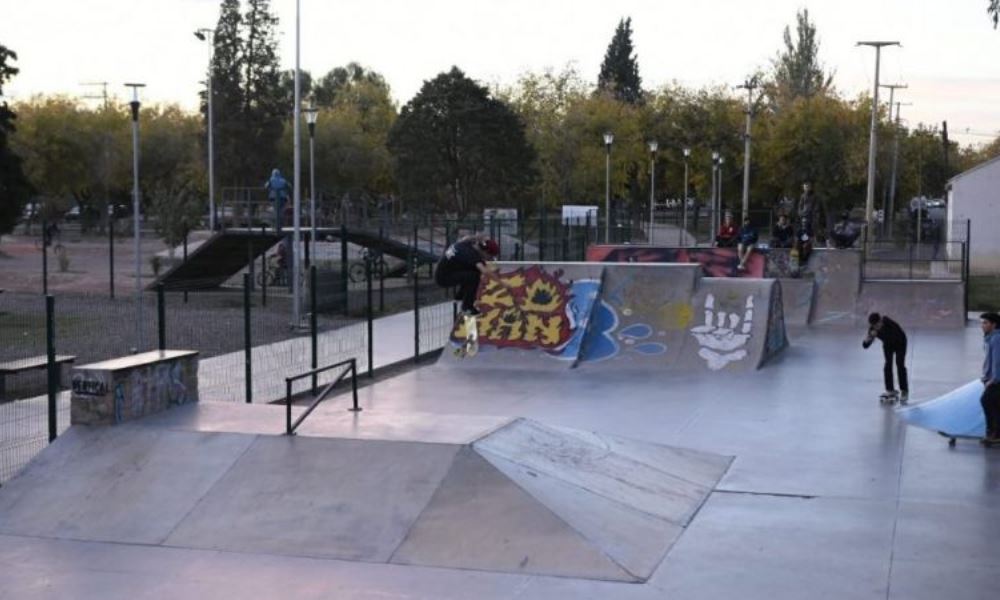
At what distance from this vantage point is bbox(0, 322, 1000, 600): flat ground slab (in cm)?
817

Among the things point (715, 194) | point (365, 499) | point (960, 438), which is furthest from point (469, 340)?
point (715, 194)

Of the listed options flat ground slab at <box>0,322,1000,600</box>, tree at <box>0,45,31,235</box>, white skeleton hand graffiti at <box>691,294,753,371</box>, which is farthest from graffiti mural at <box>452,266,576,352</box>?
tree at <box>0,45,31,235</box>

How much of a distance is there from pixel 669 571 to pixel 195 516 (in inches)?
154

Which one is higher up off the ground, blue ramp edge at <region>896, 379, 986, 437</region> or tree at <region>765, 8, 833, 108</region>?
tree at <region>765, 8, 833, 108</region>

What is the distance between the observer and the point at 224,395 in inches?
607

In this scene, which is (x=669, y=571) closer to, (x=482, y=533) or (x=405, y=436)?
(x=482, y=533)

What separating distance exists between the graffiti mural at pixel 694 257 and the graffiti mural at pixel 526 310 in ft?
27.4

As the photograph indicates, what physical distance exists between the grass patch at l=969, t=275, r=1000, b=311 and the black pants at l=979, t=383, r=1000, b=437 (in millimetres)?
19795

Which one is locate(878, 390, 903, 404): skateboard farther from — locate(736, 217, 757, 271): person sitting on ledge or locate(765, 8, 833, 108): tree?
locate(765, 8, 833, 108): tree

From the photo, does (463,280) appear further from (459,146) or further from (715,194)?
(715,194)

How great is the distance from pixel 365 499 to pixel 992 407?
7.42 meters

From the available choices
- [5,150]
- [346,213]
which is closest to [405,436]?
[346,213]

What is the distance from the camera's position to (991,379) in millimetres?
12680

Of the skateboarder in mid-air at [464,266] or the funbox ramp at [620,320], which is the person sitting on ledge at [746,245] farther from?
the skateboarder in mid-air at [464,266]
